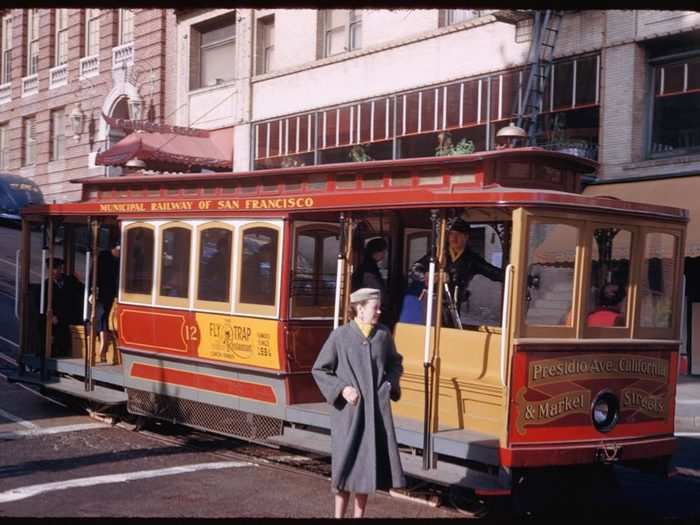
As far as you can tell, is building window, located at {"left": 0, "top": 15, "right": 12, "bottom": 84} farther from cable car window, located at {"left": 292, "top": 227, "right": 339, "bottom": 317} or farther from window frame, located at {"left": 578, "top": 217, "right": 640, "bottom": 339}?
window frame, located at {"left": 578, "top": 217, "right": 640, "bottom": 339}

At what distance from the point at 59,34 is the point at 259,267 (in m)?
28.1

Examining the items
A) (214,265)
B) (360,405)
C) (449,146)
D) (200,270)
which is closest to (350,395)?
(360,405)

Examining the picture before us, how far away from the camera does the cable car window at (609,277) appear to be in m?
7.92

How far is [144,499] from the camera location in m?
7.89

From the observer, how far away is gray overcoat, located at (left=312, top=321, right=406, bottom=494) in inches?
260

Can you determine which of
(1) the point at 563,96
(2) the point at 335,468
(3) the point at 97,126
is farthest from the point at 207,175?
(3) the point at 97,126

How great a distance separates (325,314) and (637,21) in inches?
391

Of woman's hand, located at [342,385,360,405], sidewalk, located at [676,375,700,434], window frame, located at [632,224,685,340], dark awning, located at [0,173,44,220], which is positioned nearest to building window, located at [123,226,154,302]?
woman's hand, located at [342,385,360,405]

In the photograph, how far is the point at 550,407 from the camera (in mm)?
7488

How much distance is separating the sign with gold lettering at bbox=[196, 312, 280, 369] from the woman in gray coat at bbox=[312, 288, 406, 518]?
9.17 ft

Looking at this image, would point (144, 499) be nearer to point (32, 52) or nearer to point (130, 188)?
point (130, 188)

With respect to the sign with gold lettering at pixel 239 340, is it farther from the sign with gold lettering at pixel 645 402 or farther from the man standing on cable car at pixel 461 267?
the sign with gold lettering at pixel 645 402

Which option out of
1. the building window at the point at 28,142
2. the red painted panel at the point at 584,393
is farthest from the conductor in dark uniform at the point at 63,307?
the building window at the point at 28,142

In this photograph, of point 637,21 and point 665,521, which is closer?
point 665,521
